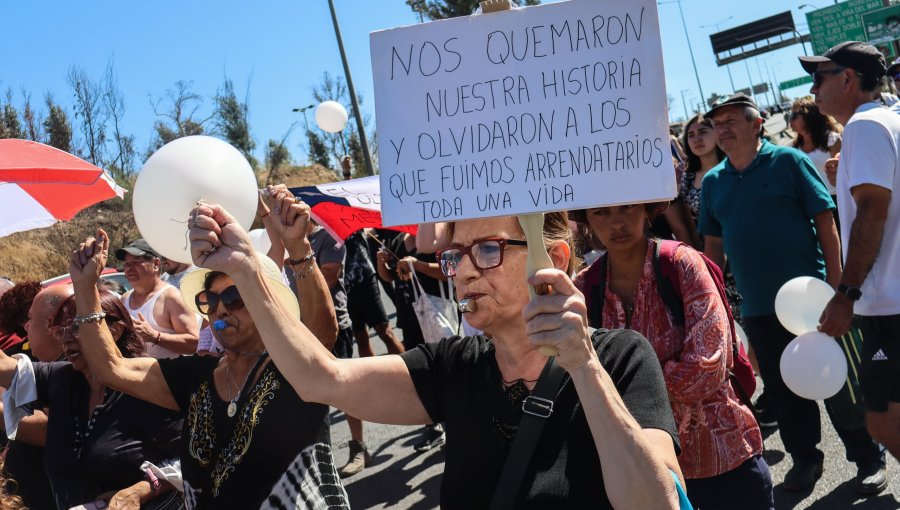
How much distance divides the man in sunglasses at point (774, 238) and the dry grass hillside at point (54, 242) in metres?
20.6

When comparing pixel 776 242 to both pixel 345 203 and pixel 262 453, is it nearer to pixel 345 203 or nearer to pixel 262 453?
pixel 345 203

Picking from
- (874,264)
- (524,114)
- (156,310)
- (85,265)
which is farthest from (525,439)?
(156,310)

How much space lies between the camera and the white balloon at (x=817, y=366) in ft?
11.4

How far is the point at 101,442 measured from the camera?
3.25 metres

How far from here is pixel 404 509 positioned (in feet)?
16.4

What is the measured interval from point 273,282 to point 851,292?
2.37 m

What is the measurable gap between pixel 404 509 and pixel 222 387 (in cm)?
249

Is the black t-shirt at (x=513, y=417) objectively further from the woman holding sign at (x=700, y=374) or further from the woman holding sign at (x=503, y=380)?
the woman holding sign at (x=700, y=374)

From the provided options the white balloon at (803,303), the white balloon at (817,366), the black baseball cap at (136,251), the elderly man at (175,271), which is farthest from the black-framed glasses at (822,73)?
the elderly man at (175,271)

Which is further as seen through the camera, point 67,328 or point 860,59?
point 860,59

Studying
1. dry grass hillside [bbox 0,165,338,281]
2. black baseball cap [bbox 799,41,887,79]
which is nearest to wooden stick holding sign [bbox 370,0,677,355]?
black baseball cap [bbox 799,41,887,79]

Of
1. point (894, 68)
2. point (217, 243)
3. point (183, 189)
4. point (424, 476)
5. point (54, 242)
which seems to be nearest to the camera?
point (217, 243)

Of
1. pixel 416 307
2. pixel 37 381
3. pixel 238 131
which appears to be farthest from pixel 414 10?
pixel 37 381

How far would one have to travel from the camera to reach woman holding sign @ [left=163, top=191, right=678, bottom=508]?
166cm
